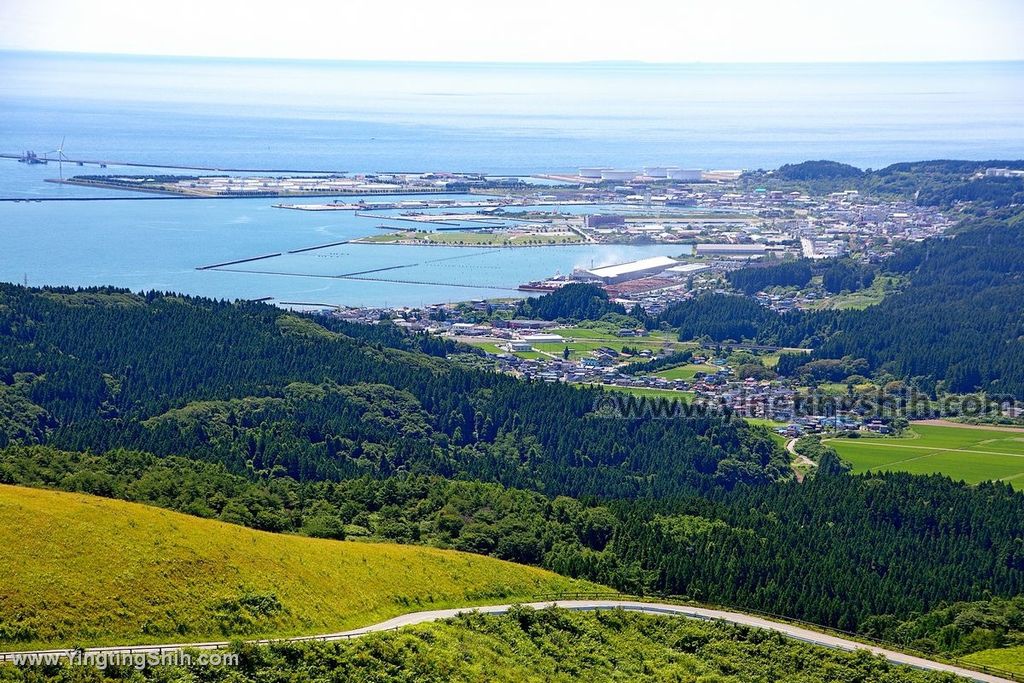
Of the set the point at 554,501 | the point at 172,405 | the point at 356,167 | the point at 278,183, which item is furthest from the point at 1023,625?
the point at 356,167

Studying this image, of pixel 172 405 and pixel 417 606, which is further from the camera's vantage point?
pixel 172 405

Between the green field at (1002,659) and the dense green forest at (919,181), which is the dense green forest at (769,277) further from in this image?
the green field at (1002,659)

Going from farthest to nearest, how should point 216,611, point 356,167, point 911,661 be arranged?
point 356,167, point 911,661, point 216,611

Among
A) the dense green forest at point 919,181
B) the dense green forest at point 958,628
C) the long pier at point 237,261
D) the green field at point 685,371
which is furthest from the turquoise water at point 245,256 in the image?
the dense green forest at point 958,628

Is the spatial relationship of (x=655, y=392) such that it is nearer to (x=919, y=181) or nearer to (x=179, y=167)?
(x=919, y=181)

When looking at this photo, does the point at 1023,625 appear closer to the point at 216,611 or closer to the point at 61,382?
the point at 216,611

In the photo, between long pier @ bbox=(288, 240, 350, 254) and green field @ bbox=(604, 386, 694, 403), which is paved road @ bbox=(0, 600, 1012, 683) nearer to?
green field @ bbox=(604, 386, 694, 403)

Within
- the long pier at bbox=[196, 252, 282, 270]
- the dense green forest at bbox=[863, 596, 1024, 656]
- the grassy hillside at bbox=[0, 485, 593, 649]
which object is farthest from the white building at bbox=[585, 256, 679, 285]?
the grassy hillside at bbox=[0, 485, 593, 649]
